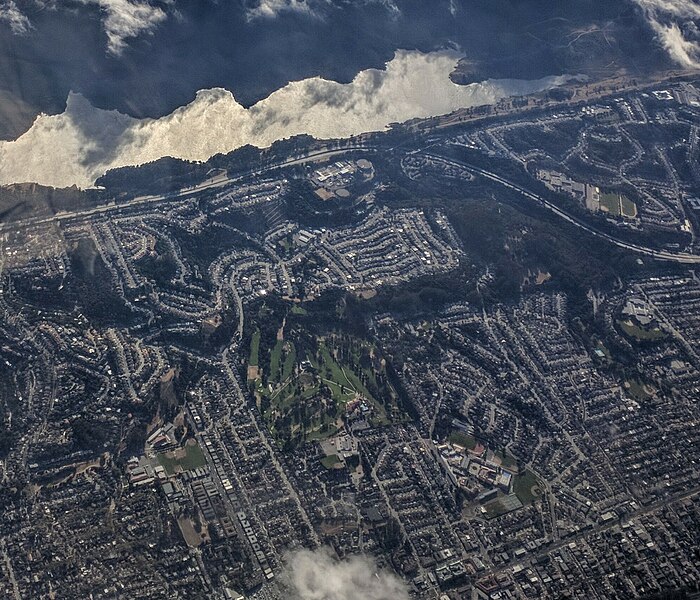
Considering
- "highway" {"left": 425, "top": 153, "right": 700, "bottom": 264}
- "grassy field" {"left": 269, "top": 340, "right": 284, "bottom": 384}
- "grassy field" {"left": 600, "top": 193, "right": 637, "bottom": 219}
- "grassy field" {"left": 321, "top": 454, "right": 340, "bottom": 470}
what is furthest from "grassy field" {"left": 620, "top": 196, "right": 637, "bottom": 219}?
"grassy field" {"left": 321, "top": 454, "right": 340, "bottom": 470}

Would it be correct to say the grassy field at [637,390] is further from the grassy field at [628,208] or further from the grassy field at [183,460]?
the grassy field at [183,460]

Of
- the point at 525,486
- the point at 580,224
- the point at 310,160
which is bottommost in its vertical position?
the point at 525,486

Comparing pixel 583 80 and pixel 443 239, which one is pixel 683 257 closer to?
pixel 443 239

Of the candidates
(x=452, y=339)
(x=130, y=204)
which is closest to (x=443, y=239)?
(x=452, y=339)

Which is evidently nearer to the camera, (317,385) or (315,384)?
(317,385)

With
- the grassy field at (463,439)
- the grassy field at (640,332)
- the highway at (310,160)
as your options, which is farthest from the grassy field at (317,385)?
the grassy field at (640,332)

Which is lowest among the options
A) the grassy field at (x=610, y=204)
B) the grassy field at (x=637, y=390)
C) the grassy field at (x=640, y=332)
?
the grassy field at (x=637, y=390)

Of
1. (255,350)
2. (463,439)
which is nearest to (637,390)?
(463,439)

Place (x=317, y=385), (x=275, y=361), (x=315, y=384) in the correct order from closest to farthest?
1. (x=317, y=385)
2. (x=315, y=384)
3. (x=275, y=361)

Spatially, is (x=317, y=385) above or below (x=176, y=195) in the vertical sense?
below

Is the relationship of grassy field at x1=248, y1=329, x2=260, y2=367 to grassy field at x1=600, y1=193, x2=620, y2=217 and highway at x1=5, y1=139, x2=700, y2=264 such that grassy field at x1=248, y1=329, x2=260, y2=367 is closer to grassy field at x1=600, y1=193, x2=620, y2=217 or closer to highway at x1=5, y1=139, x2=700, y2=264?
highway at x1=5, y1=139, x2=700, y2=264

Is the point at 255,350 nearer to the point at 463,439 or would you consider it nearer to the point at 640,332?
the point at 463,439
